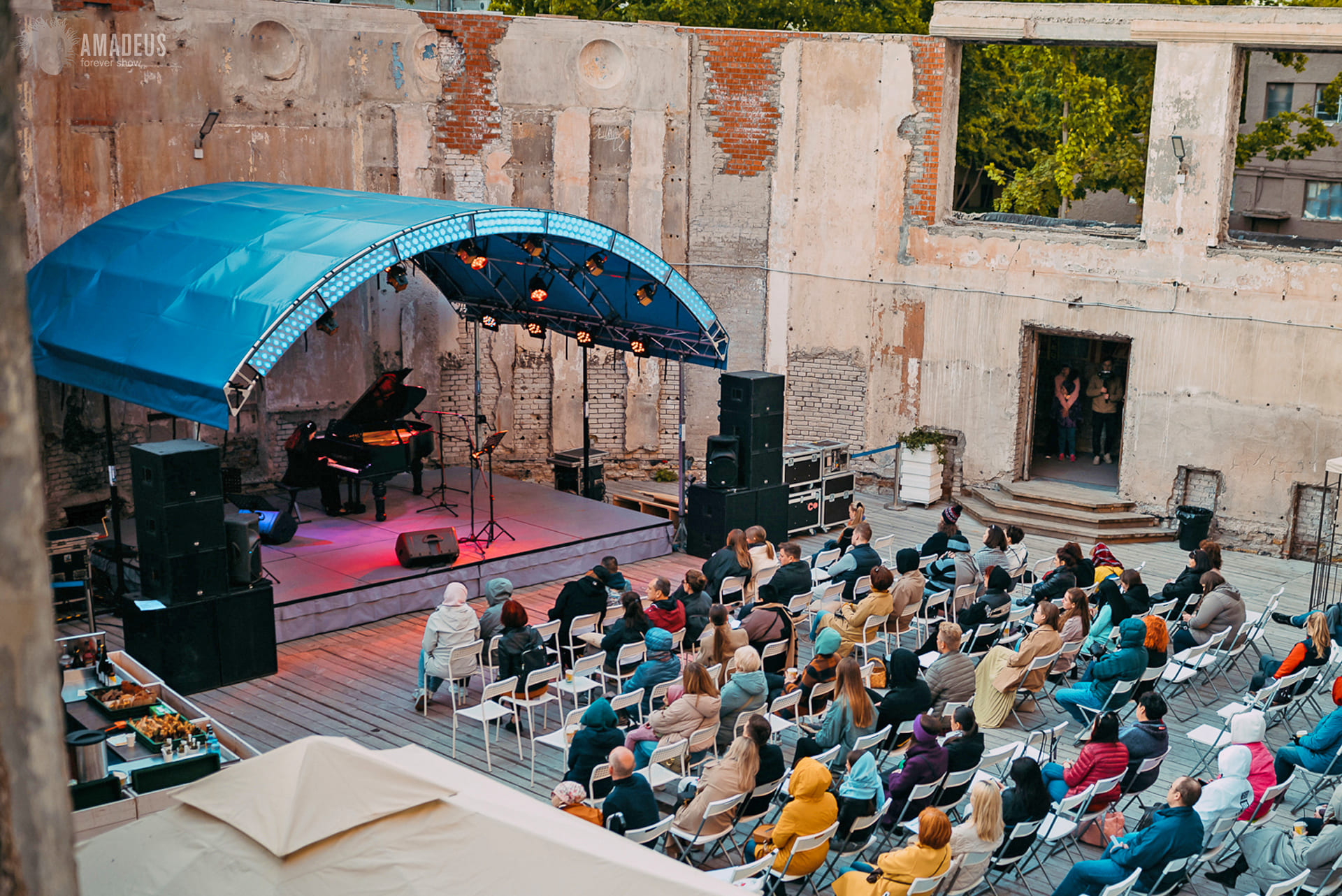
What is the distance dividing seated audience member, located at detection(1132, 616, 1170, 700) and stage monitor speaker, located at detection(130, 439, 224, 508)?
7.71 m

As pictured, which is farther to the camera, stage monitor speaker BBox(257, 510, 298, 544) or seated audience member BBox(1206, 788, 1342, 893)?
stage monitor speaker BBox(257, 510, 298, 544)

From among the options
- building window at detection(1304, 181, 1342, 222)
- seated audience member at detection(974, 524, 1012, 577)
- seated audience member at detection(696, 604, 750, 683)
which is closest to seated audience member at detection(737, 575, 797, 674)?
seated audience member at detection(696, 604, 750, 683)

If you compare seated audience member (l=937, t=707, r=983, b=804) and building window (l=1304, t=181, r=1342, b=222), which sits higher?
building window (l=1304, t=181, r=1342, b=222)

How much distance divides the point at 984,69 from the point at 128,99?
17332mm

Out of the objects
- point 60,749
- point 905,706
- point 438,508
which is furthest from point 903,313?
point 60,749

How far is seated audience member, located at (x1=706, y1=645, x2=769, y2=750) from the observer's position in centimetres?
995

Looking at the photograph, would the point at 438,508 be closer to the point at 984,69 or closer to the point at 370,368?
the point at 370,368

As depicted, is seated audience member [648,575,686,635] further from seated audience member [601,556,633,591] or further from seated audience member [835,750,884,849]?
seated audience member [835,750,884,849]

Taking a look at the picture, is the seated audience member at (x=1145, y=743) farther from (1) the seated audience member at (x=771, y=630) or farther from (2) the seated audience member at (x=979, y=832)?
(1) the seated audience member at (x=771, y=630)

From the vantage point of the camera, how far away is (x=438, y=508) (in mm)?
16641

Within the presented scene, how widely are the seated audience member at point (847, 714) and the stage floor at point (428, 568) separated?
5.73 metres

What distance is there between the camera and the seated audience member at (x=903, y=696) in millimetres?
9844

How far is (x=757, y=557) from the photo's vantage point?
44.9ft

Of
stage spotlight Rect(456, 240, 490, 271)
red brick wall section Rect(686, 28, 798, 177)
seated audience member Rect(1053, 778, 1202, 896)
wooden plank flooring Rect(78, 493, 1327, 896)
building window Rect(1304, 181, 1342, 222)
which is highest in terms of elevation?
red brick wall section Rect(686, 28, 798, 177)
